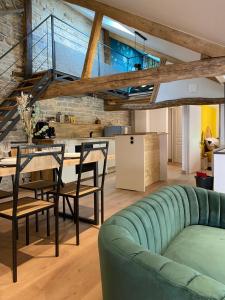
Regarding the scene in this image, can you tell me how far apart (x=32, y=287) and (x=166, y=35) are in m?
3.95

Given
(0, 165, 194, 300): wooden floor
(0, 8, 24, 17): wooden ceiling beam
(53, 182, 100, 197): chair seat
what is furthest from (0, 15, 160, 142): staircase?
(0, 165, 194, 300): wooden floor

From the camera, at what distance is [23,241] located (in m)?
2.73

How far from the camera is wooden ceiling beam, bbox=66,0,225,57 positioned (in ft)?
12.7

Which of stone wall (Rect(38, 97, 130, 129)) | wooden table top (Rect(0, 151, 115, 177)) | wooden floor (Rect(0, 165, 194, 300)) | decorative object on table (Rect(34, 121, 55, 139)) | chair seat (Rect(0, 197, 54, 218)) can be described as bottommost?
wooden floor (Rect(0, 165, 194, 300))

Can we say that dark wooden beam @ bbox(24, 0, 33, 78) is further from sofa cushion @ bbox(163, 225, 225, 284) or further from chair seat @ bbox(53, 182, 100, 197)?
sofa cushion @ bbox(163, 225, 225, 284)

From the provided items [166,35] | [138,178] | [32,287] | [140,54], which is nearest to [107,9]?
[166,35]

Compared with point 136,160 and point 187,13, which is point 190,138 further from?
point 187,13

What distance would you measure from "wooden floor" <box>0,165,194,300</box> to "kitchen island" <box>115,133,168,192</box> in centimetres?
215

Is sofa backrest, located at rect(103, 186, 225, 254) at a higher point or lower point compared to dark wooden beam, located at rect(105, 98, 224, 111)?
lower

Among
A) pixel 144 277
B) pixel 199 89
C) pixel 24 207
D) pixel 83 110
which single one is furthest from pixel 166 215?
pixel 199 89

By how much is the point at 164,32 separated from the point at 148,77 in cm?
75

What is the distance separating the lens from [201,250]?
161cm

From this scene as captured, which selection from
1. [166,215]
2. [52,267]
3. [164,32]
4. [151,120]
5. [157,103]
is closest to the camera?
[166,215]

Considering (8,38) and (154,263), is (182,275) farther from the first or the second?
(8,38)
